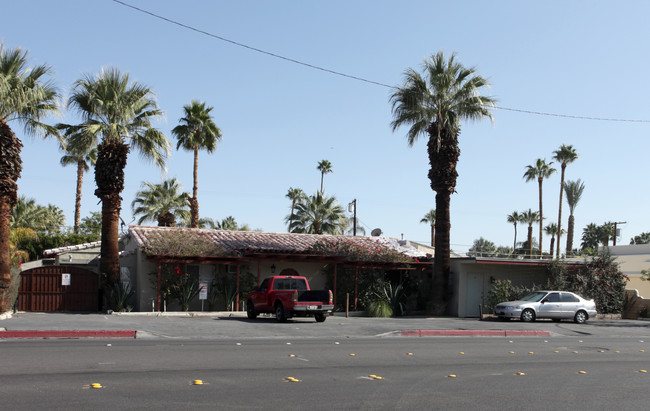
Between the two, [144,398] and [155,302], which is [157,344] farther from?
[155,302]

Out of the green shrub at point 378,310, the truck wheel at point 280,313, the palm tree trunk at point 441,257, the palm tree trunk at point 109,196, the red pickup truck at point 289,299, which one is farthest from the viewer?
the palm tree trunk at point 441,257

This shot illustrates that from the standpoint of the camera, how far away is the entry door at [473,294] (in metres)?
30.9

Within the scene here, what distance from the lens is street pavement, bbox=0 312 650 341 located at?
17.4 metres

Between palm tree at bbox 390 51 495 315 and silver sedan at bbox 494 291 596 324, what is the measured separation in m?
3.33

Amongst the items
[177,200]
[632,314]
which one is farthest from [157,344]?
[177,200]

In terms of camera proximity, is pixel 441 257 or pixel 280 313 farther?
pixel 441 257

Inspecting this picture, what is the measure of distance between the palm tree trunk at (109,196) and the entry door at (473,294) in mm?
15921

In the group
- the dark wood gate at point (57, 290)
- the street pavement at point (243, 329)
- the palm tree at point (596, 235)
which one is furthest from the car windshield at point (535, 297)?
the palm tree at point (596, 235)

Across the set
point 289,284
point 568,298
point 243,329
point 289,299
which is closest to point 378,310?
point 289,284

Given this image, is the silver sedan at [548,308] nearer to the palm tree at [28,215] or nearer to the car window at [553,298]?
the car window at [553,298]

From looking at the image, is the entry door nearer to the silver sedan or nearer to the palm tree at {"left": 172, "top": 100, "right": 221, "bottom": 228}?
the silver sedan

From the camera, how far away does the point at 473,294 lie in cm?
3112

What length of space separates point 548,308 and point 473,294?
4399 mm

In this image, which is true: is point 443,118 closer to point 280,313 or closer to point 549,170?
point 280,313
